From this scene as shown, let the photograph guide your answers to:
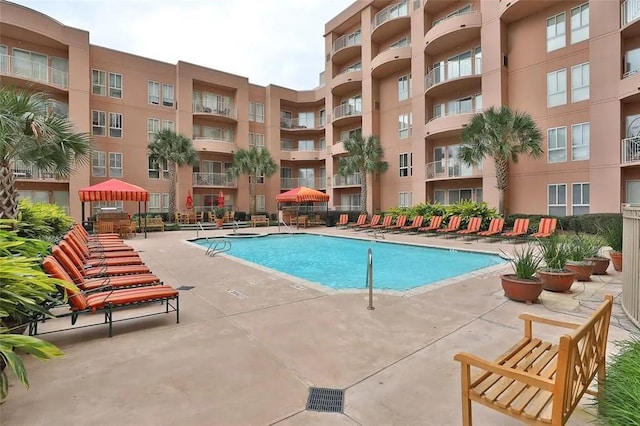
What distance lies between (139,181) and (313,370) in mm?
27209

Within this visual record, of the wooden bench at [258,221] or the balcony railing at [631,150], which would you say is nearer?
the balcony railing at [631,150]

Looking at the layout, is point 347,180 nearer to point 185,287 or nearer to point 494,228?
point 494,228

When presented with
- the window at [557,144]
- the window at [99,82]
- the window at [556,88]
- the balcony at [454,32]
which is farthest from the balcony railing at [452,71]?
the window at [99,82]

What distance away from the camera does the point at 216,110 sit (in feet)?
96.1

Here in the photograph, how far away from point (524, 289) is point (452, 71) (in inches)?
775

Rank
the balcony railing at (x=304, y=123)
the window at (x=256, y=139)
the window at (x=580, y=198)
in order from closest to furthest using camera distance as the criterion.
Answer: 1. the window at (x=580, y=198)
2. the window at (x=256, y=139)
3. the balcony railing at (x=304, y=123)

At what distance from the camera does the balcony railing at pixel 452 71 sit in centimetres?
1990

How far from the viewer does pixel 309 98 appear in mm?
33906

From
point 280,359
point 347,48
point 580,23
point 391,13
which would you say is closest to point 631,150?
point 580,23

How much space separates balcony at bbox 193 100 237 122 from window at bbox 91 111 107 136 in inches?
267

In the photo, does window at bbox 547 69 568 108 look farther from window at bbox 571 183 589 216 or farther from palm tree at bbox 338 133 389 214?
palm tree at bbox 338 133 389 214

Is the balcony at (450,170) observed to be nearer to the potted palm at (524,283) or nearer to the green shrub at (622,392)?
the potted palm at (524,283)

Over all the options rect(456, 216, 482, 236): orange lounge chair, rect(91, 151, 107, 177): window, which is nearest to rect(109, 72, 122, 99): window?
rect(91, 151, 107, 177): window

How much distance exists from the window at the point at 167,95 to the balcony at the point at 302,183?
1240 centimetres
